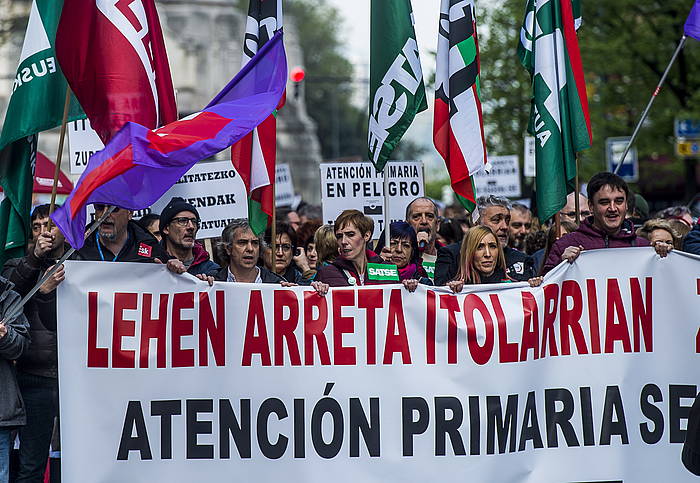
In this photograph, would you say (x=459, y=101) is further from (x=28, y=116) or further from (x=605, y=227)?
(x=28, y=116)

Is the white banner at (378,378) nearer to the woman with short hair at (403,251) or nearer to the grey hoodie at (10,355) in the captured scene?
the grey hoodie at (10,355)

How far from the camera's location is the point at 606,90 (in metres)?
26.1

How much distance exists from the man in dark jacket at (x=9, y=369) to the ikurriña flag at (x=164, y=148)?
899 millimetres

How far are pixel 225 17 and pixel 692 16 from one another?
143ft

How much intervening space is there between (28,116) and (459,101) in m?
2.96

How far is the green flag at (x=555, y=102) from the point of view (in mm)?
9008

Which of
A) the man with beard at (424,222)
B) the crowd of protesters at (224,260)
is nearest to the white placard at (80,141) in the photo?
the crowd of protesters at (224,260)

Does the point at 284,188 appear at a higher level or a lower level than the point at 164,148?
higher

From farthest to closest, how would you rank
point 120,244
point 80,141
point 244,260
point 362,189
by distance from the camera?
point 362,189 → point 80,141 → point 244,260 → point 120,244

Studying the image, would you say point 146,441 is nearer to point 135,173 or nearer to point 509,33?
point 135,173

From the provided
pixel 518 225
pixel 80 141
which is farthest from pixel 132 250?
pixel 518 225

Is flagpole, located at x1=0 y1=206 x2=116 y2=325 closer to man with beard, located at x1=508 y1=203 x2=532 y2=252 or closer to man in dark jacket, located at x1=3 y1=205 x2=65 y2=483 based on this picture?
man in dark jacket, located at x1=3 y1=205 x2=65 y2=483

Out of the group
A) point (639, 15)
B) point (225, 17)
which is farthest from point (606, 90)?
point (225, 17)

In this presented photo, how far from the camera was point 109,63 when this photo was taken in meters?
7.69
